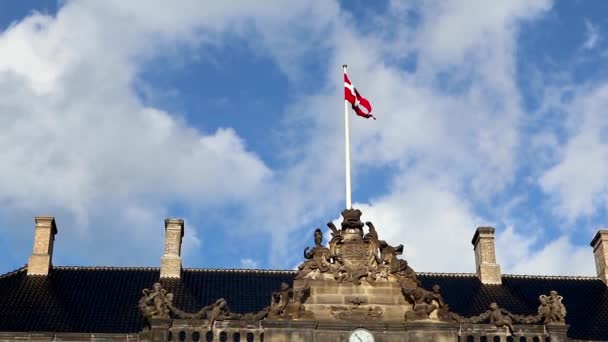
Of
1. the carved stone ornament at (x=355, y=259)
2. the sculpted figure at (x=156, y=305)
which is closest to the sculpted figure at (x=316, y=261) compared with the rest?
the carved stone ornament at (x=355, y=259)

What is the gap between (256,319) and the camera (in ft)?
95.2

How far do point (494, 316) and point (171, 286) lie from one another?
14.5 metres

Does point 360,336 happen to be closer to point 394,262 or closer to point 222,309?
point 394,262

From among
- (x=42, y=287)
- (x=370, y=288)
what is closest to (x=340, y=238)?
(x=370, y=288)

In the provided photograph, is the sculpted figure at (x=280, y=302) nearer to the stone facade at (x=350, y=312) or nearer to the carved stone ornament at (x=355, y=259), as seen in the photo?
the stone facade at (x=350, y=312)

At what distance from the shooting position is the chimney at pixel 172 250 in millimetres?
39656

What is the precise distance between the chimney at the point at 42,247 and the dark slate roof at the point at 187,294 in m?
0.40

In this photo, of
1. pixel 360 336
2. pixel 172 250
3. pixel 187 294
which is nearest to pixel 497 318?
pixel 360 336

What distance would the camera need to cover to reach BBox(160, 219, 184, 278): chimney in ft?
130

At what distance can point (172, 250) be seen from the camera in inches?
1577

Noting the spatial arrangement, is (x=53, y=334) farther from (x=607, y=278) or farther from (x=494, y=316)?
(x=607, y=278)

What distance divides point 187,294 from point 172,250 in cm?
252

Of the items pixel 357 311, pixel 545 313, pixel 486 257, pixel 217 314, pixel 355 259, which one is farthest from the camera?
pixel 486 257

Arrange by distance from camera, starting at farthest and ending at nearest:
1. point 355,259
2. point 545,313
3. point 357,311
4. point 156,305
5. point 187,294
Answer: point 187,294 < point 355,259 < point 357,311 < point 545,313 < point 156,305
